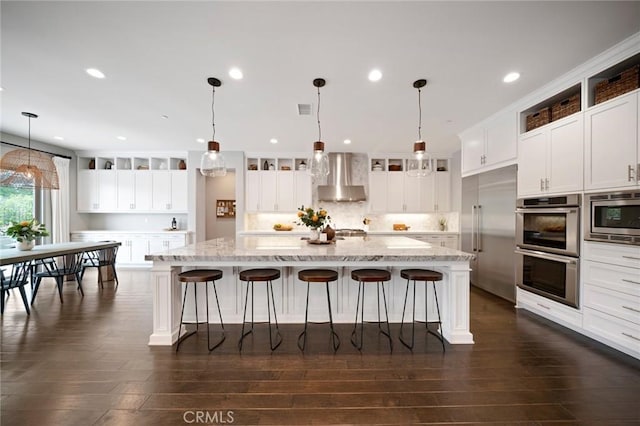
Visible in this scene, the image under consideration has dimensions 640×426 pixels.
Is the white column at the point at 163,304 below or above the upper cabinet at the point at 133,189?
below

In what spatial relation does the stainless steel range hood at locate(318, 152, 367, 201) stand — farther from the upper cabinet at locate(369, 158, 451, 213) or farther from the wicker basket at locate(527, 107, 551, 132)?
the wicker basket at locate(527, 107, 551, 132)

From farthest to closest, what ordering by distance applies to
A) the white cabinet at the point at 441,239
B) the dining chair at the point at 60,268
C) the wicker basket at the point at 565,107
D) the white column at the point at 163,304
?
the white cabinet at the point at 441,239 → the dining chair at the point at 60,268 → the wicker basket at the point at 565,107 → the white column at the point at 163,304

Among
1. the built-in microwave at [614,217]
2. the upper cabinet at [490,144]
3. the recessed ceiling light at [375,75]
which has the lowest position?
the built-in microwave at [614,217]

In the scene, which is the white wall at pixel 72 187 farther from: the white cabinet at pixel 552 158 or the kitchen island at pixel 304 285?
the white cabinet at pixel 552 158

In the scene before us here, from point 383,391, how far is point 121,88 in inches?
162

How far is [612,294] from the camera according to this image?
8.18ft

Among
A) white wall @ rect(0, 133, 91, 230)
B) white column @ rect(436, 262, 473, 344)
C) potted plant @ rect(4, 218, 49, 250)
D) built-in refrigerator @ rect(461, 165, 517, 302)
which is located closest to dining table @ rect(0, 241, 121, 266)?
potted plant @ rect(4, 218, 49, 250)

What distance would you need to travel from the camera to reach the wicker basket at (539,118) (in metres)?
3.28

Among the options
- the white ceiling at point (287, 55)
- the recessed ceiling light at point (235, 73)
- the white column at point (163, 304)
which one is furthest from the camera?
the recessed ceiling light at point (235, 73)

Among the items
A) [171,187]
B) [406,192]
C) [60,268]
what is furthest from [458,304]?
[171,187]

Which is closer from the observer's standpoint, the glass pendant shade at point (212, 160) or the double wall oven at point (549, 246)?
the double wall oven at point (549, 246)

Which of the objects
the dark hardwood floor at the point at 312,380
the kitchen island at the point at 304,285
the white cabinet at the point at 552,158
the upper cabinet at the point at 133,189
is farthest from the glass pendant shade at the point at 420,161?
the upper cabinet at the point at 133,189

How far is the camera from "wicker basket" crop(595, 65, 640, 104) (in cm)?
235

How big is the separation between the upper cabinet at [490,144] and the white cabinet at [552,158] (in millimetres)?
211
